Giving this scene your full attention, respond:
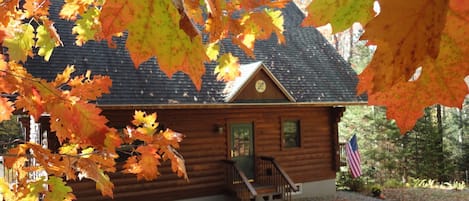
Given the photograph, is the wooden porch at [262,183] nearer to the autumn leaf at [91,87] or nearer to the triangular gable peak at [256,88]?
the triangular gable peak at [256,88]

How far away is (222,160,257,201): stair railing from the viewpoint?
11391mm

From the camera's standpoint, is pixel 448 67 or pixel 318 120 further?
pixel 318 120

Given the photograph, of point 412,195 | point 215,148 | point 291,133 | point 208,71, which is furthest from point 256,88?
point 412,195

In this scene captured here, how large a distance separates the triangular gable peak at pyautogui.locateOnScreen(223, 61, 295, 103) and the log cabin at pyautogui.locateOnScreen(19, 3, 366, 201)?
0.03 meters

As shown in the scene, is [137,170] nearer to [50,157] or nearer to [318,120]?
[50,157]

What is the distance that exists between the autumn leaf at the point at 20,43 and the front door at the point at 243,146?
9476 mm

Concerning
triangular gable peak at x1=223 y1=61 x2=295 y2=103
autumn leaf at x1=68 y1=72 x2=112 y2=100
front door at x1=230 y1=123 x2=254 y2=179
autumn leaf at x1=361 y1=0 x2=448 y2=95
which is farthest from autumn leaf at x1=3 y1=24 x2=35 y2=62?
front door at x1=230 y1=123 x2=254 y2=179

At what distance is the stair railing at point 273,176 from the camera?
12188 mm

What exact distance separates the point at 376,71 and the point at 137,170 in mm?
3687

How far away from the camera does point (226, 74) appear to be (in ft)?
14.4

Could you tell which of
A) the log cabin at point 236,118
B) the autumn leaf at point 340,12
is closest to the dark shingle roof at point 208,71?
the log cabin at point 236,118

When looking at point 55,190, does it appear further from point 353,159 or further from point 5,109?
point 353,159

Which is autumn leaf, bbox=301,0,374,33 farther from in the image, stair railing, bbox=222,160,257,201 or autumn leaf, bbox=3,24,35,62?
stair railing, bbox=222,160,257,201

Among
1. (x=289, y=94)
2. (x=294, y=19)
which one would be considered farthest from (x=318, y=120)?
(x=294, y=19)
